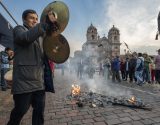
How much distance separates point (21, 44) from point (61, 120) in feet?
8.33

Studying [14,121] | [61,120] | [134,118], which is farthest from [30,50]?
[134,118]

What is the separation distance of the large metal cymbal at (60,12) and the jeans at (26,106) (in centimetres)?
95

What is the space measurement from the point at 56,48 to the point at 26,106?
94 centimetres

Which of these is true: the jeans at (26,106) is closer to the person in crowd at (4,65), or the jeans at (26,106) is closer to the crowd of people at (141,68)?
the person in crowd at (4,65)

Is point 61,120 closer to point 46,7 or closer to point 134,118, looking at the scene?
point 134,118

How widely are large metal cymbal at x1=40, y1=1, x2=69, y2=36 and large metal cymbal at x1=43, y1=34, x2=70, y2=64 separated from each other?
0.11m

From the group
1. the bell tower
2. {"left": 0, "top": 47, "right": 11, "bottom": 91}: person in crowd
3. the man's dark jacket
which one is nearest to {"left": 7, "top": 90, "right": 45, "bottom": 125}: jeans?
the man's dark jacket

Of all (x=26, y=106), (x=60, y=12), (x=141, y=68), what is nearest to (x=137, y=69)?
(x=141, y=68)

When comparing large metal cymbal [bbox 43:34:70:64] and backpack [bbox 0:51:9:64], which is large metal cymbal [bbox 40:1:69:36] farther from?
backpack [bbox 0:51:9:64]

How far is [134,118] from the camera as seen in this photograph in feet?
16.9

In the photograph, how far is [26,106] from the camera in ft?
10.6

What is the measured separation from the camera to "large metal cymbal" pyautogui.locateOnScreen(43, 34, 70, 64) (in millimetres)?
3439

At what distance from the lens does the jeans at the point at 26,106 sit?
3182 millimetres

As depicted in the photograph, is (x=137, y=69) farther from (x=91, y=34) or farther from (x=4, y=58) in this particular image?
(x=91, y=34)
